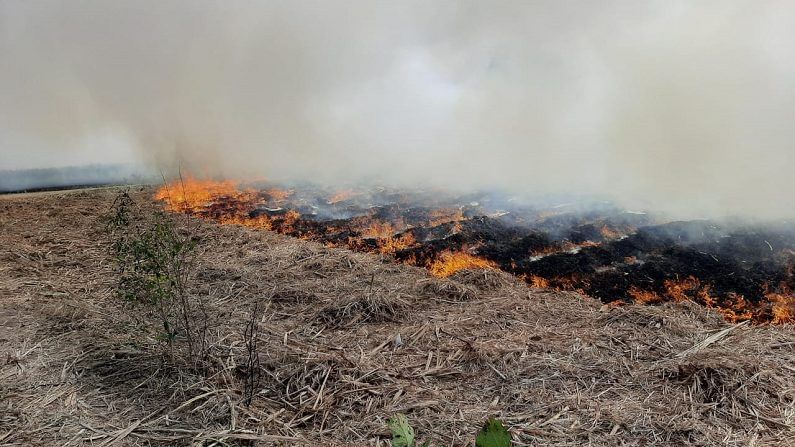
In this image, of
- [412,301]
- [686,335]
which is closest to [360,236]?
[412,301]

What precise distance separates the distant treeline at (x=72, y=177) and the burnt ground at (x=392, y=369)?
1410 cm

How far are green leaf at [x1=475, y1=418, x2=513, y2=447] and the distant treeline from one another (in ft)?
62.2

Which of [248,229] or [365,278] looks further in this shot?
[248,229]

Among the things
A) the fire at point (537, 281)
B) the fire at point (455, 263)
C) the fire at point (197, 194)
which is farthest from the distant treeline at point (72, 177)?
the fire at point (537, 281)

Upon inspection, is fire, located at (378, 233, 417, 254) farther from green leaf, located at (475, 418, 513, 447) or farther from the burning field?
green leaf, located at (475, 418, 513, 447)

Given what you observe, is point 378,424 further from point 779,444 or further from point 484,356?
point 779,444

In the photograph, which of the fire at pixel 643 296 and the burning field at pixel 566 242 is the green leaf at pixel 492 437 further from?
the fire at pixel 643 296

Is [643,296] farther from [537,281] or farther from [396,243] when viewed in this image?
[396,243]

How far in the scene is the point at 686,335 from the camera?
5.53 metres

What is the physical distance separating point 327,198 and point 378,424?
41.4 feet

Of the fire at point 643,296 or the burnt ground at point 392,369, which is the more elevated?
the burnt ground at point 392,369

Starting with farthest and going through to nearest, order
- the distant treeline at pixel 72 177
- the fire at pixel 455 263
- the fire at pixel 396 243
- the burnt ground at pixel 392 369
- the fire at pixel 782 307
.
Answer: the distant treeline at pixel 72 177
the fire at pixel 396 243
the fire at pixel 455 263
the fire at pixel 782 307
the burnt ground at pixel 392 369

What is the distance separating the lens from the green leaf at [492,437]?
7.98 ft

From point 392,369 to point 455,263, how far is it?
4.44 meters
